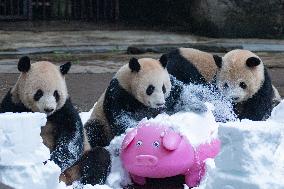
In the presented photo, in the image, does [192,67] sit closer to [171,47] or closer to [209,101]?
[209,101]

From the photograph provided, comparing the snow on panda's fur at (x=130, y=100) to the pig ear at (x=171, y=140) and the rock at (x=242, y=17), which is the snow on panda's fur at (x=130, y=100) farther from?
the rock at (x=242, y=17)

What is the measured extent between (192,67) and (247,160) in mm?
2651

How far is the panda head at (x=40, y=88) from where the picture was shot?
4.54m

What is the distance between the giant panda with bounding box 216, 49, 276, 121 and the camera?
17.7 feet

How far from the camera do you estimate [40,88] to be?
4.55m

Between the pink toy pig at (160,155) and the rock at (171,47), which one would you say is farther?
the rock at (171,47)

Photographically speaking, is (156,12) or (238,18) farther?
(156,12)

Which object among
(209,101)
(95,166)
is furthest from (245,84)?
(95,166)

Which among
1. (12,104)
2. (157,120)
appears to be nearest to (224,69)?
(157,120)

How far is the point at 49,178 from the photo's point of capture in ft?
11.1

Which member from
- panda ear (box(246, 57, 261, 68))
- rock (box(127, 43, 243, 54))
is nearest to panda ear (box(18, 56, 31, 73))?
panda ear (box(246, 57, 261, 68))

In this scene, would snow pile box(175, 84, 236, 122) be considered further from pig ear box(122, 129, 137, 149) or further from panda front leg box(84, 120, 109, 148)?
pig ear box(122, 129, 137, 149)

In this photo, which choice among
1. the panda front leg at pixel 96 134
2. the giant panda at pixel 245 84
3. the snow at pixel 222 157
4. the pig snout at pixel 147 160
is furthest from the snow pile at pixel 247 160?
the panda front leg at pixel 96 134

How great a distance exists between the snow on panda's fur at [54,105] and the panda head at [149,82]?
60 centimetres
